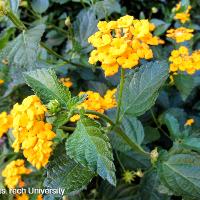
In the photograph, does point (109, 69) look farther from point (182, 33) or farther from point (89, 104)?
point (182, 33)

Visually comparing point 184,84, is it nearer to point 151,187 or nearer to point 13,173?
point 151,187

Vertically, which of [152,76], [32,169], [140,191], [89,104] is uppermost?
[152,76]

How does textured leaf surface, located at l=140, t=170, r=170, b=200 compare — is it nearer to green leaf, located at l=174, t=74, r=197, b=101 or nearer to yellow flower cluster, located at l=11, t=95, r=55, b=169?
green leaf, located at l=174, t=74, r=197, b=101

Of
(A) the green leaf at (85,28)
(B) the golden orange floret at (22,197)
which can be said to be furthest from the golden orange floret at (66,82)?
(B) the golden orange floret at (22,197)

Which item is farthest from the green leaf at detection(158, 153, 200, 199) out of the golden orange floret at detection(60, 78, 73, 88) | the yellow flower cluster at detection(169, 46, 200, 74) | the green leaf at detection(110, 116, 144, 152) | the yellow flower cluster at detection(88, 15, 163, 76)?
the golden orange floret at detection(60, 78, 73, 88)

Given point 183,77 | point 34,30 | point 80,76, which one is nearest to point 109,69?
point 34,30

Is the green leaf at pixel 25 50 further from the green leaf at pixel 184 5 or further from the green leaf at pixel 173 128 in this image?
the green leaf at pixel 184 5
